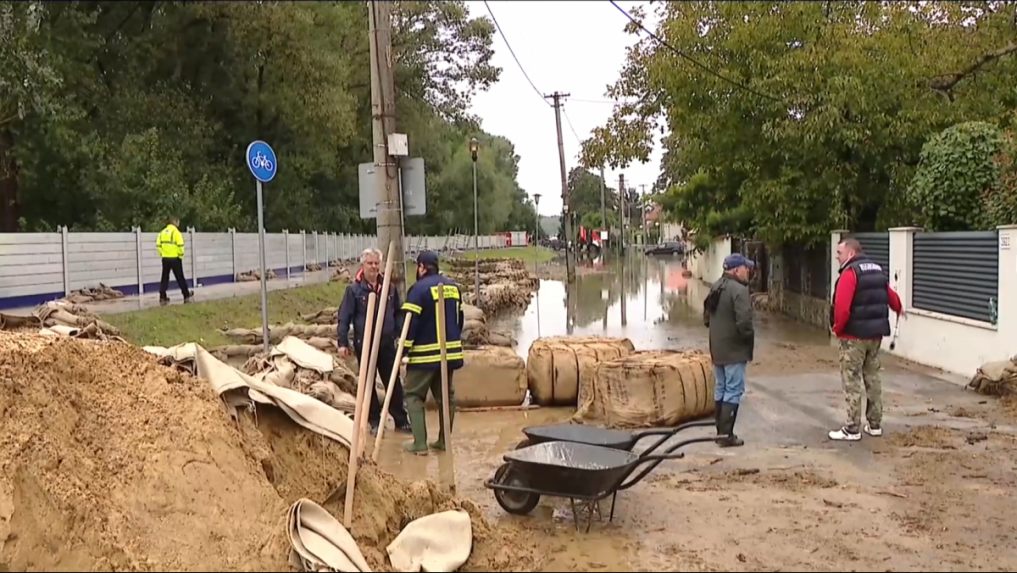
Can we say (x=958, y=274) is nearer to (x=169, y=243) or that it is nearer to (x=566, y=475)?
(x=566, y=475)

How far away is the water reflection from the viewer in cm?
1673

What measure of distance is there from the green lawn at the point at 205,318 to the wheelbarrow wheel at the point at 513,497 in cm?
766

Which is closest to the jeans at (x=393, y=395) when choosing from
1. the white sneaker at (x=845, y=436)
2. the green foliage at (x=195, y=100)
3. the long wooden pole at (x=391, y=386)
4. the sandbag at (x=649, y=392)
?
the long wooden pole at (x=391, y=386)

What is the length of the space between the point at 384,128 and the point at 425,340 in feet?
11.2

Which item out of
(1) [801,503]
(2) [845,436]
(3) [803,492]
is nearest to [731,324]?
(2) [845,436]

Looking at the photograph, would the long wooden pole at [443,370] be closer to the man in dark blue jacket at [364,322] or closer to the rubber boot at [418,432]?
the rubber boot at [418,432]

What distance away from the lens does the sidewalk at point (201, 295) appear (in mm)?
15969

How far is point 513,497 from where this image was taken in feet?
19.2

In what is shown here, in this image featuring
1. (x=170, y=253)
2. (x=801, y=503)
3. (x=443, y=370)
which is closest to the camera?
(x=801, y=503)

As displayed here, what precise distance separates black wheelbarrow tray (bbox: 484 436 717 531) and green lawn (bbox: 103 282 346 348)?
306 inches

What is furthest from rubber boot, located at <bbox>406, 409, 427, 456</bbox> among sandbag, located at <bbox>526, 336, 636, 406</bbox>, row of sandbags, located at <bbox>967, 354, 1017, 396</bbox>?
row of sandbags, located at <bbox>967, 354, 1017, 396</bbox>

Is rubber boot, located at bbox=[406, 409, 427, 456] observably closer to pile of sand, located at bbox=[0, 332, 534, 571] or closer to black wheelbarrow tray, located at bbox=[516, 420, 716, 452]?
black wheelbarrow tray, located at bbox=[516, 420, 716, 452]

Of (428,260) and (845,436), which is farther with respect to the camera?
(845,436)

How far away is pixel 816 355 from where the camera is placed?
1381 cm
